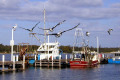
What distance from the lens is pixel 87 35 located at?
285 ft

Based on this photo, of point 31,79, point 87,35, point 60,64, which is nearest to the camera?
point 31,79

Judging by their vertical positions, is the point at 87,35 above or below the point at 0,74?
above

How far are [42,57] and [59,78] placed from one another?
85.7 ft

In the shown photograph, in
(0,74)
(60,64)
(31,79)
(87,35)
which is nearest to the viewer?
(31,79)

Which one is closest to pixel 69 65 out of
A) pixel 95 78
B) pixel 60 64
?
pixel 60 64

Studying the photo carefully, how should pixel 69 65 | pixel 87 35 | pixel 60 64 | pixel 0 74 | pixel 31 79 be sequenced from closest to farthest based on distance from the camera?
pixel 31 79 < pixel 0 74 < pixel 60 64 < pixel 69 65 < pixel 87 35

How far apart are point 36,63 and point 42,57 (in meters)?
3.96

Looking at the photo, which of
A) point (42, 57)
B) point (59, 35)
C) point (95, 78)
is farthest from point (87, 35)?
point (95, 78)

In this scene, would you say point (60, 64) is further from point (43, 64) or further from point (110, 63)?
point (110, 63)

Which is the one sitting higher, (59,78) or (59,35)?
(59,35)

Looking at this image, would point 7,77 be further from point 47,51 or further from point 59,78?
point 47,51

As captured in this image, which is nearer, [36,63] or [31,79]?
[31,79]

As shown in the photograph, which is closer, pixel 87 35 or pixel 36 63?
pixel 36 63

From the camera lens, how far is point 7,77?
4997 cm
